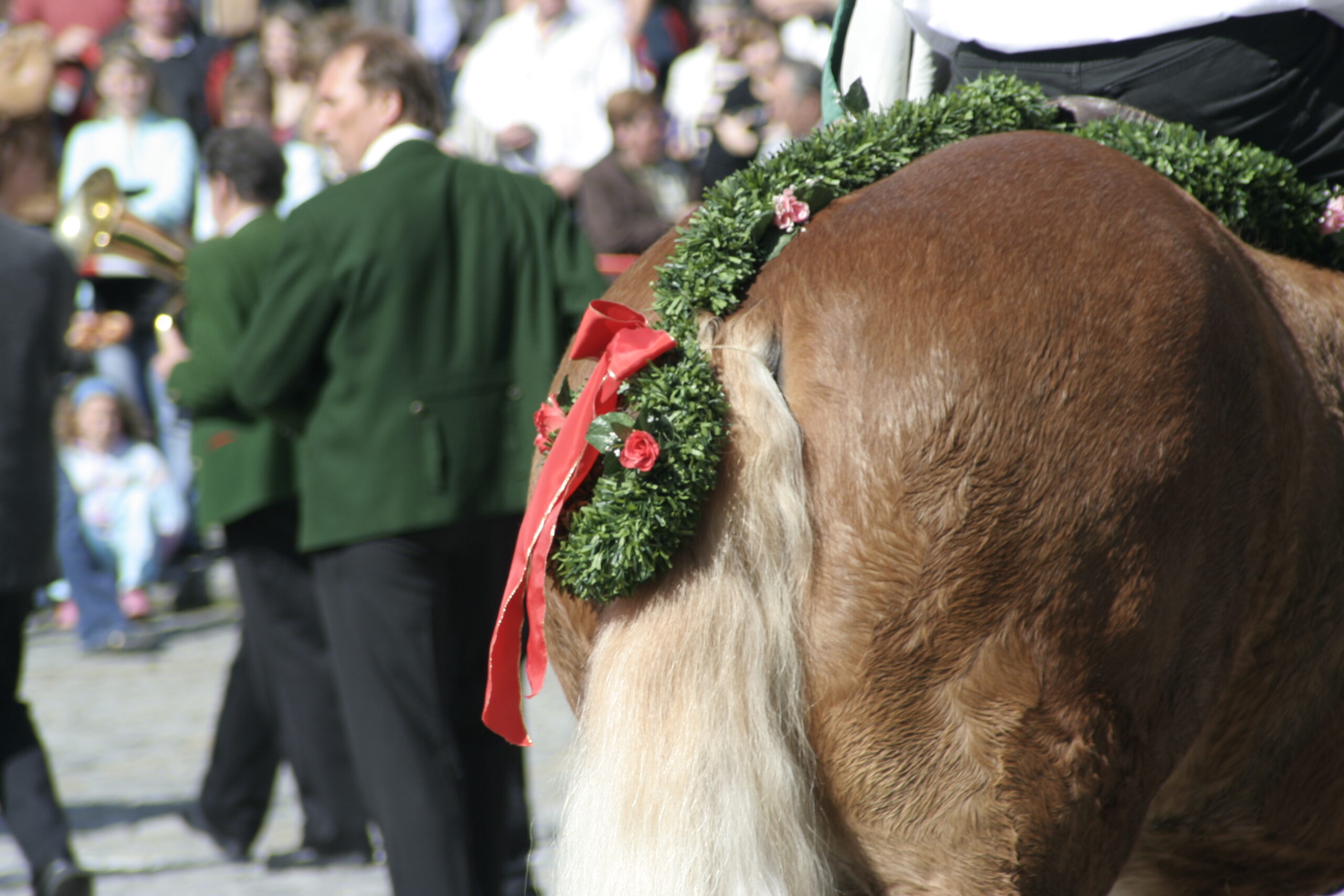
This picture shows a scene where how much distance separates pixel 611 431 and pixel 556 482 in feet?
0.34

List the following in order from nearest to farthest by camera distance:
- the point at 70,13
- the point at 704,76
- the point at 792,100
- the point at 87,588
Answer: the point at 792,100
the point at 87,588
the point at 704,76
the point at 70,13

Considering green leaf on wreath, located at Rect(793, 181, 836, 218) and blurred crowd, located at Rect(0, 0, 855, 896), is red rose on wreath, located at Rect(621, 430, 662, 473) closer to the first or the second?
green leaf on wreath, located at Rect(793, 181, 836, 218)

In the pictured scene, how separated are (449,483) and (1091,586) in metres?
2.29

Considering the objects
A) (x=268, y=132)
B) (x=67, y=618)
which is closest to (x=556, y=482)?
(x=268, y=132)

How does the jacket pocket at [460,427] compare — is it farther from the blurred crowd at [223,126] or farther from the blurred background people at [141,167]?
→ the blurred background people at [141,167]

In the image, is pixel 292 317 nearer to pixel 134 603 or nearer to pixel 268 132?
pixel 268 132

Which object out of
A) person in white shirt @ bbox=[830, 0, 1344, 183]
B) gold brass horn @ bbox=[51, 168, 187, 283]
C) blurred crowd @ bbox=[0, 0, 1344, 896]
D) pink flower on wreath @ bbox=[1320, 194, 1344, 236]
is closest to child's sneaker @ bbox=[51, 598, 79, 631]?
blurred crowd @ bbox=[0, 0, 1344, 896]

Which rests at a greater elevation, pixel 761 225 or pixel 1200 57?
pixel 1200 57

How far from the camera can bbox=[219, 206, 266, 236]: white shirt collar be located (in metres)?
5.07

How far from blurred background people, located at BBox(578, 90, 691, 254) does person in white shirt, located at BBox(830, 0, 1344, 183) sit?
4978mm

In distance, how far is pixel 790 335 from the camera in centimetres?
167

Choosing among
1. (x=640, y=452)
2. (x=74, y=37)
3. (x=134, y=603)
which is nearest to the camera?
(x=640, y=452)

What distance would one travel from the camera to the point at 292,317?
3.64m

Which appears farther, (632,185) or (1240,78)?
(632,185)
